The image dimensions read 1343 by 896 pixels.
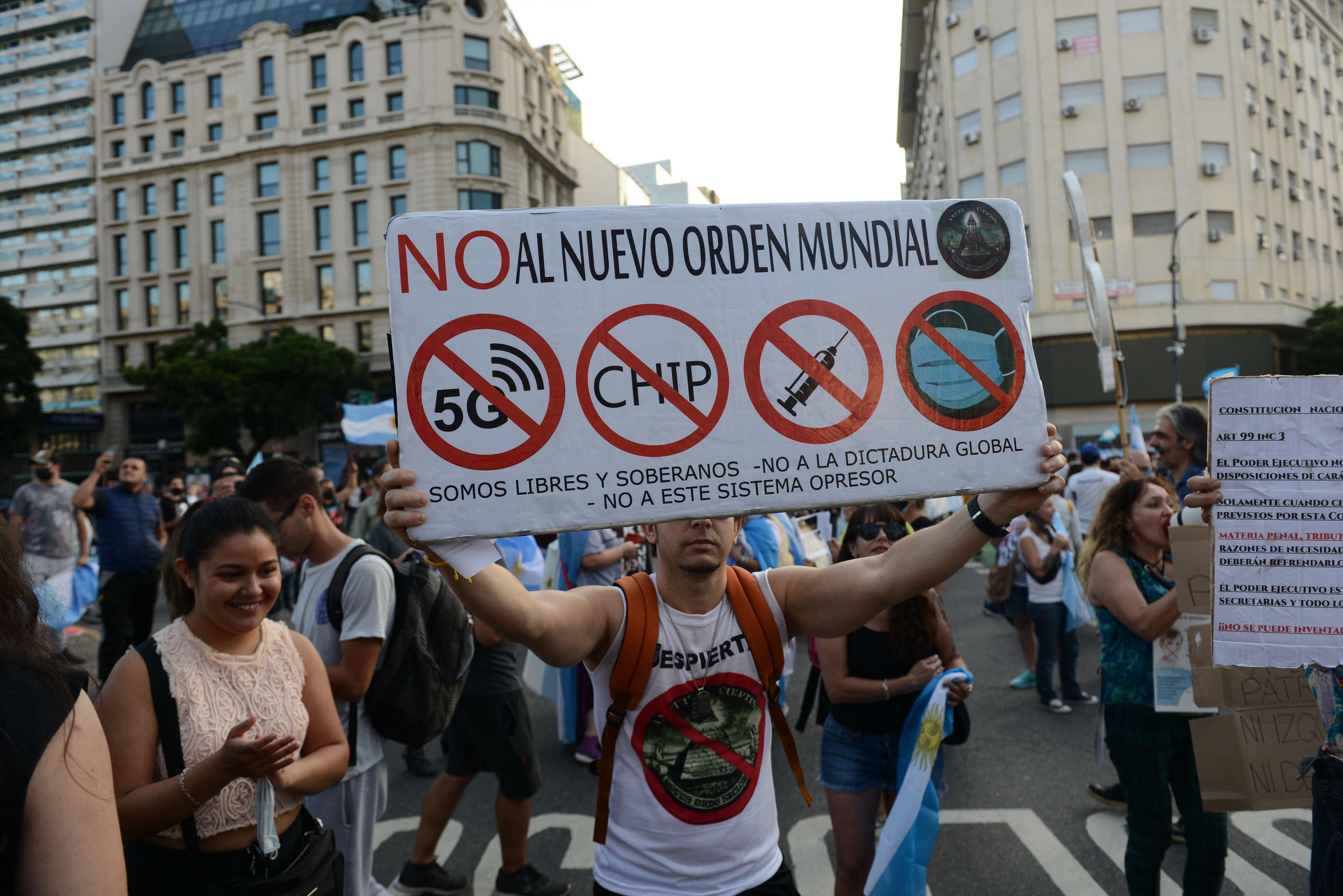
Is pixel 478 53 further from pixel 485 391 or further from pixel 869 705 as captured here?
pixel 485 391

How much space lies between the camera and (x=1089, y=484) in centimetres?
857

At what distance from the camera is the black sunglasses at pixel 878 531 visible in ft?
11.8

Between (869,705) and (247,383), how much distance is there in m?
43.7

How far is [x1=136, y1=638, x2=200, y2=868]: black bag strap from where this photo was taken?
80.9 inches

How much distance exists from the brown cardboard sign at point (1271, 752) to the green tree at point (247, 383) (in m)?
44.0

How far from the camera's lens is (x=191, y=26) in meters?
55.3

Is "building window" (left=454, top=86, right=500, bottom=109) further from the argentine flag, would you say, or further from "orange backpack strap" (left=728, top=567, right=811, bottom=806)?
"orange backpack strap" (left=728, top=567, right=811, bottom=806)

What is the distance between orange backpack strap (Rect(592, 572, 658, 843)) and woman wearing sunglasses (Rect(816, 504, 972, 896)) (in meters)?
1.25

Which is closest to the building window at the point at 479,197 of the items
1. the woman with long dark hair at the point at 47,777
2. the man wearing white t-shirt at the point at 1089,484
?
the man wearing white t-shirt at the point at 1089,484

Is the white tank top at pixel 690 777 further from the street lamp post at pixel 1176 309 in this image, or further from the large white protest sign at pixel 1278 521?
the street lamp post at pixel 1176 309

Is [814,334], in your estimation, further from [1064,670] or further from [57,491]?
[57,491]

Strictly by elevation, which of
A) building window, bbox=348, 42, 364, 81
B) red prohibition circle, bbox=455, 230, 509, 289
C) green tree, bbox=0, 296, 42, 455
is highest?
building window, bbox=348, 42, 364, 81

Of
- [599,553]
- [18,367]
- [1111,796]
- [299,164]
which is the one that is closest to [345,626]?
[599,553]

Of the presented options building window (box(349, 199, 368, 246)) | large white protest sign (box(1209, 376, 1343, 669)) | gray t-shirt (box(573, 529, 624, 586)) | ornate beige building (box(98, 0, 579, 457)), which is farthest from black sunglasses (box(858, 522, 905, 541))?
building window (box(349, 199, 368, 246))
